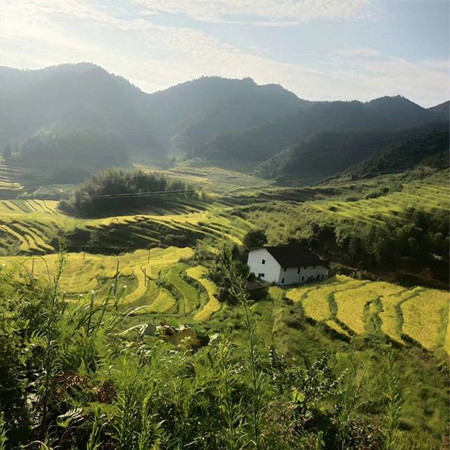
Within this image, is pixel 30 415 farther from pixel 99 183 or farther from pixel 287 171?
pixel 287 171

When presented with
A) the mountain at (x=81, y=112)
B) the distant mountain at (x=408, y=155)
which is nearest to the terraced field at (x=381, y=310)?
the distant mountain at (x=408, y=155)

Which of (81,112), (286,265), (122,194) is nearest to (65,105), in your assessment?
(81,112)

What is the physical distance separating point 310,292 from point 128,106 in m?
191

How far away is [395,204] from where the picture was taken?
122ft

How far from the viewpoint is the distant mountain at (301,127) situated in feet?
460

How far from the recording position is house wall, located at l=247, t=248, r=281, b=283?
28312 mm

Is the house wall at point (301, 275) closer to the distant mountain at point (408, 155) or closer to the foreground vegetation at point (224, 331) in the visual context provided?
the foreground vegetation at point (224, 331)

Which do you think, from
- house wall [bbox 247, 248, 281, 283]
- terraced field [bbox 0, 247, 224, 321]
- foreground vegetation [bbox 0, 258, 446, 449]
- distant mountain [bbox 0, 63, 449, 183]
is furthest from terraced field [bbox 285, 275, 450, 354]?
distant mountain [bbox 0, 63, 449, 183]

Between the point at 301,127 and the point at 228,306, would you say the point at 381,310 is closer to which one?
the point at 228,306

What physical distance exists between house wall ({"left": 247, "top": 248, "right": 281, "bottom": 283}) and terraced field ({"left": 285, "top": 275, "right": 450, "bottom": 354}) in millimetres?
2774

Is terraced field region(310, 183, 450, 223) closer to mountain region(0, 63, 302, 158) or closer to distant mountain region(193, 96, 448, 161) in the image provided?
distant mountain region(193, 96, 448, 161)

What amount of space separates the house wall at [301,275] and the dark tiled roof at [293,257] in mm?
347

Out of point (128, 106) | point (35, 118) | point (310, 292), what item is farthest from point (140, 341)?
point (128, 106)

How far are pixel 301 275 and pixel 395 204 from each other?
1437cm
